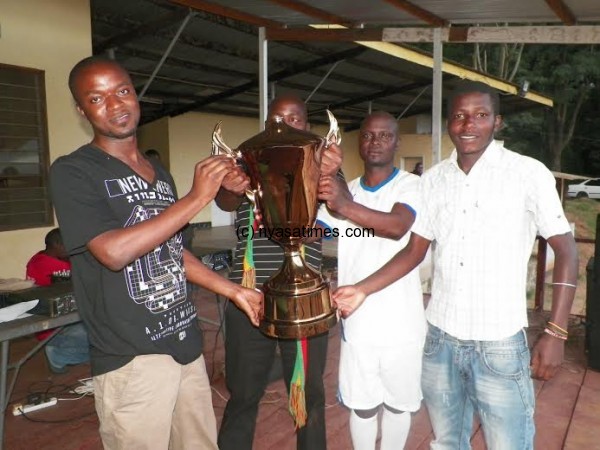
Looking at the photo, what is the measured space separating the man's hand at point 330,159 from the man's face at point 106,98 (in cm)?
61

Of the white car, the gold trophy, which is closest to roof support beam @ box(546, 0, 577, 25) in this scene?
the gold trophy

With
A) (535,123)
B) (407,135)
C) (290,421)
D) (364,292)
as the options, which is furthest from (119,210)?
(535,123)

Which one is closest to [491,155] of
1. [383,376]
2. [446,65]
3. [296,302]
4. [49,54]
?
[296,302]

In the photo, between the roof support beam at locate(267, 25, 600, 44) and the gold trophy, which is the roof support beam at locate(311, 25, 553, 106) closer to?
the roof support beam at locate(267, 25, 600, 44)

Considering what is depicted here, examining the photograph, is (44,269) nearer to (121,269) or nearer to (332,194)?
(121,269)

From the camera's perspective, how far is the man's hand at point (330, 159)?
4.31ft

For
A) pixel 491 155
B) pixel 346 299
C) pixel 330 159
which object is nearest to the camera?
pixel 330 159

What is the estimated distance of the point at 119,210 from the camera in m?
1.42

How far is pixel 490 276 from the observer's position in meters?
1.65

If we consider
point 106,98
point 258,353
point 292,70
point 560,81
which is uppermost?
point 560,81

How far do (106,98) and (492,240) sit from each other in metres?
1.29

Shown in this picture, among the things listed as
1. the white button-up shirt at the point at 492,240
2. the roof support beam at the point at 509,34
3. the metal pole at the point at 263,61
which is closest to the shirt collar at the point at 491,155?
the white button-up shirt at the point at 492,240

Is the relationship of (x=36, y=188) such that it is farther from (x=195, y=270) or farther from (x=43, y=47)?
(x=195, y=270)

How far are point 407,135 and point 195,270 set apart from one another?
589 inches
